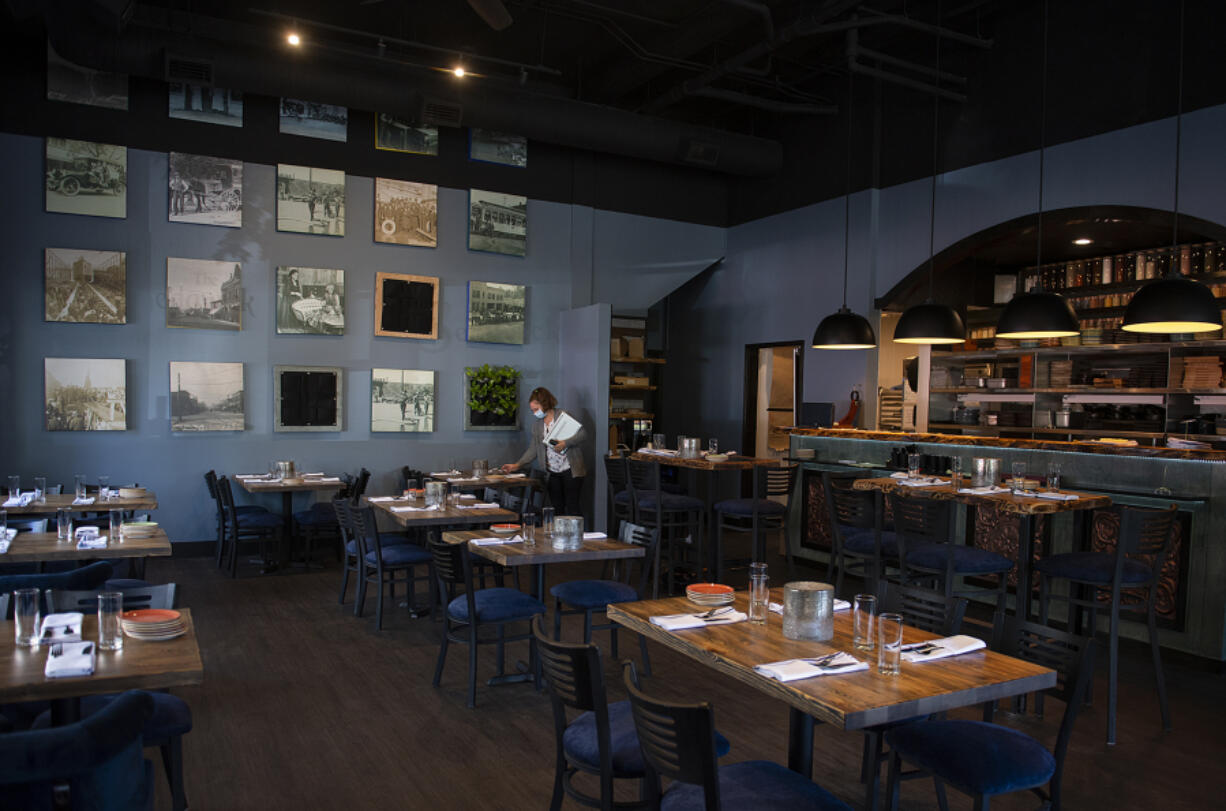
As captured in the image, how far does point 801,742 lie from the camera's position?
2.74 m

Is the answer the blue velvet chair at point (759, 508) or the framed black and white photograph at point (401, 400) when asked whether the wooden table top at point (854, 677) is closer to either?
the blue velvet chair at point (759, 508)

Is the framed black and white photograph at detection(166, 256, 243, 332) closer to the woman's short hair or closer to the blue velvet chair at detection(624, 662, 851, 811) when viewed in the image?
the woman's short hair

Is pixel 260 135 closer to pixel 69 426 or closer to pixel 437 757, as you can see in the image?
pixel 69 426

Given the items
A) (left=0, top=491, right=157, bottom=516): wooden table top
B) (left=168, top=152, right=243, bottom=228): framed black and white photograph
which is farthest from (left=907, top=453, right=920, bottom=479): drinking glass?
(left=168, top=152, right=243, bottom=228): framed black and white photograph

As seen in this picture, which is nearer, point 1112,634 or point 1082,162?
point 1112,634

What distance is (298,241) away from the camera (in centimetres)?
854

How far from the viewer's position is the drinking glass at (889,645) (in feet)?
7.91

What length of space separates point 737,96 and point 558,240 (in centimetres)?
A: 268

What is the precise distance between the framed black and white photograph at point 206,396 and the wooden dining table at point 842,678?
6.47 metres

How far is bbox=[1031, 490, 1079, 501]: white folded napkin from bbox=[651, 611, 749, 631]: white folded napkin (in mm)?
2916

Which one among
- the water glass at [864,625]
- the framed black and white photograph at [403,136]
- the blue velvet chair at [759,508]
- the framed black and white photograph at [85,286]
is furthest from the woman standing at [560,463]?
the water glass at [864,625]

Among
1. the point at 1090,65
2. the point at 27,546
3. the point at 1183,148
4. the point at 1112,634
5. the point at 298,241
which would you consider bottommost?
the point at 1112,634

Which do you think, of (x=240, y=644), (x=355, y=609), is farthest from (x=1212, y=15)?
(x=240, y=644)

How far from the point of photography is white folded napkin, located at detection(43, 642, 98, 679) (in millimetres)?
2355
